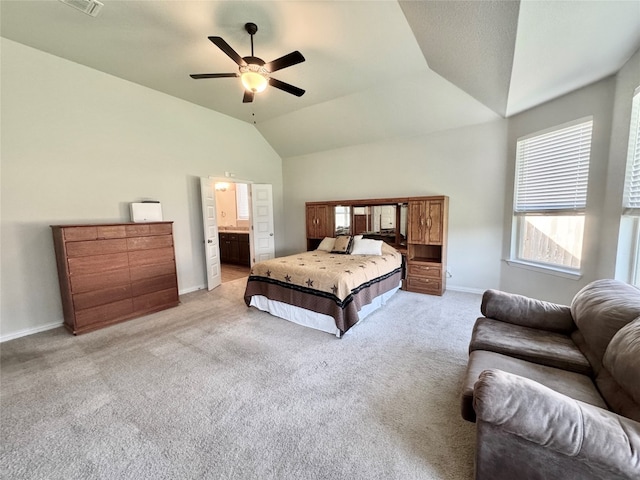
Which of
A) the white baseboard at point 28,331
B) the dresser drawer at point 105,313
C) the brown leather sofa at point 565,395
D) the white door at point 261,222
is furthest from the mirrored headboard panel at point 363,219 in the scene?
the white baseboard at point 28,331

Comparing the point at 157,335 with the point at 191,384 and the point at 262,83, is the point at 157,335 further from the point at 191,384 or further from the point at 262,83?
the point at 262,83

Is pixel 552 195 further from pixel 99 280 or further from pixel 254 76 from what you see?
pixel 99 280

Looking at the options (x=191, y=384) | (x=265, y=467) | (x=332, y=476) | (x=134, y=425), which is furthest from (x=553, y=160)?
(x=134, y=425)

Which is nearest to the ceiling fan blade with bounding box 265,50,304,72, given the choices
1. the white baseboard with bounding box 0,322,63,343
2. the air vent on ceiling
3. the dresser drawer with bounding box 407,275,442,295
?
the air vent on ceiling

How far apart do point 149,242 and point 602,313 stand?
15.3 ft

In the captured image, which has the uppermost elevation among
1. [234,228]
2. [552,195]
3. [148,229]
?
[552,195]

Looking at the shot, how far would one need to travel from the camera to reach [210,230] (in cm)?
488

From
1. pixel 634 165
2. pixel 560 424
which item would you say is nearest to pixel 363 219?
pixel 634 165

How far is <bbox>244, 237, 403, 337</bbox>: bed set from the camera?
3.00 meters

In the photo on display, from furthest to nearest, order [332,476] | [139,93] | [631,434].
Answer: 1. [139,93]
2. [332,476]
3. [631,434]

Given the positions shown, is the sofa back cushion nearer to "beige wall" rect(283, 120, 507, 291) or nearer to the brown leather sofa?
the brown leather sofa

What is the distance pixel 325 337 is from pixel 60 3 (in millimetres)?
4256

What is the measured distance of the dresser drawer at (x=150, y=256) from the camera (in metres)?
3.51

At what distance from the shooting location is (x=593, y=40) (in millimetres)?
2168
